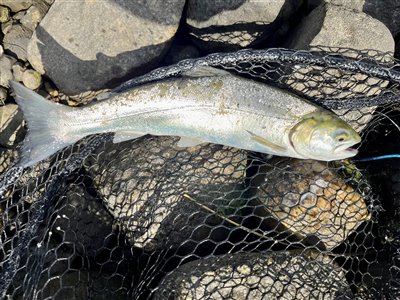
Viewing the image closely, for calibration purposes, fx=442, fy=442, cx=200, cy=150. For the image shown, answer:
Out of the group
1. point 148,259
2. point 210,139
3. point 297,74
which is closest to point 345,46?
point 297,74

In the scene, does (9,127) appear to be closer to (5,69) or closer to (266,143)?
(5,69)

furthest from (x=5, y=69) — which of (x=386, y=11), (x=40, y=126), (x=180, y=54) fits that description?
(x=386, y=11)

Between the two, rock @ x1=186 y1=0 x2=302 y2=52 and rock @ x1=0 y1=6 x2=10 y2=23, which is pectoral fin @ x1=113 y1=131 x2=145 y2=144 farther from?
rock @ x1=0 y1=6 x2=10 y2=23

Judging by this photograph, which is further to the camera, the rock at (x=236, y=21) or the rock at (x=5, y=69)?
the rock at (x=5, y=69)

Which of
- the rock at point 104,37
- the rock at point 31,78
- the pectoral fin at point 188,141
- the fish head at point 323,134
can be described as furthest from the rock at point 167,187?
the rock at point 31,78

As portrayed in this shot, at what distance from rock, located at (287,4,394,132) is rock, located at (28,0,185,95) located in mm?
1311

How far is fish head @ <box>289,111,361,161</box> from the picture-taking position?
3.28 metres

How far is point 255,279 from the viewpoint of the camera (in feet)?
11.5

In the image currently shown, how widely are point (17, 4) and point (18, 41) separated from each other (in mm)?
383

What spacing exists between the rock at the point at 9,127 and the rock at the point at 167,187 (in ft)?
3.72

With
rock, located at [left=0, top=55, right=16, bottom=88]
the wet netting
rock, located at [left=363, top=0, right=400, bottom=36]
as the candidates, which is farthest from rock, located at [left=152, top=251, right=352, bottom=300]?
rock, located at [left=0, top=55, right=16, bottom=88]

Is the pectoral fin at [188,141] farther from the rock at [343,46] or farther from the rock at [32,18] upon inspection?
the rock at [32,18]

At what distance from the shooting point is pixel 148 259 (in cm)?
378

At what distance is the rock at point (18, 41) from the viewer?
457cm
